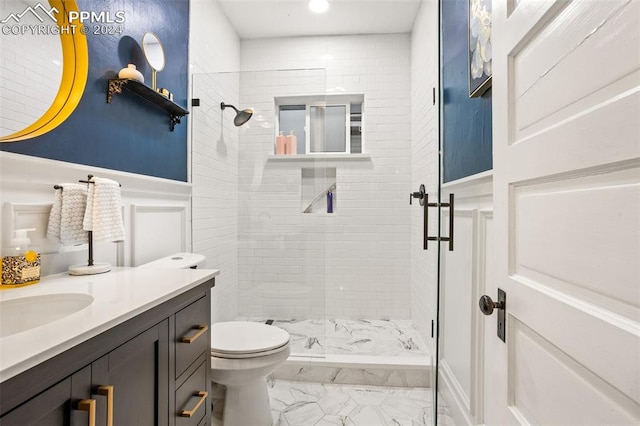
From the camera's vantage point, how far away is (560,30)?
56 centimetres

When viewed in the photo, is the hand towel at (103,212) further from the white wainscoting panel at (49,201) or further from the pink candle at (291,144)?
the pink candle at (291,144)

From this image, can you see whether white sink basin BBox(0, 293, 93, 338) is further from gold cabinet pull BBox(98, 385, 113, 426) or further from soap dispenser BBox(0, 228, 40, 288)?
gold cabinet pull BBox(98, 385, 113, 426)

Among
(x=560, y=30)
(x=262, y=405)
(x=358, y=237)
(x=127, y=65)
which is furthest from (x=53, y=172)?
(x=358, y=237)

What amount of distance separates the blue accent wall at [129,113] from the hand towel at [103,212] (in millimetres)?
166

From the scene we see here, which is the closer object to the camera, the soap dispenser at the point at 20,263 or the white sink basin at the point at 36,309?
the white sink basin at the point at 36,309

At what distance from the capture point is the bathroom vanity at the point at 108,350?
0.54 meters

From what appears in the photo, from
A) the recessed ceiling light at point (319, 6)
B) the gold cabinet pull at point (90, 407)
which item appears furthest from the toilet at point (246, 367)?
the recessed ceiling light at point (319, 6)

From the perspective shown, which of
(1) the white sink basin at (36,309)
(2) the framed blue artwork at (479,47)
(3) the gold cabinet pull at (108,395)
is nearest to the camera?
(3) the gold cabinet pull at (108,395)

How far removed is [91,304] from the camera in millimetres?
794

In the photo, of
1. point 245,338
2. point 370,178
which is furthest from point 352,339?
point 370,178

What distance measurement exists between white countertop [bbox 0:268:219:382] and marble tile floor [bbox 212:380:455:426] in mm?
1021

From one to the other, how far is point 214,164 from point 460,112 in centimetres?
169

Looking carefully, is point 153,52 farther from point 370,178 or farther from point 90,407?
point 370,178

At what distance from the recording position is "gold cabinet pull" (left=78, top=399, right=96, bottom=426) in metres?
0.60
